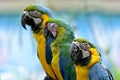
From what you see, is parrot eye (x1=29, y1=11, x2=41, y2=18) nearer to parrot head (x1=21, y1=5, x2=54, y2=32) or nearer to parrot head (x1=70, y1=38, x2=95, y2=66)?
parrot head (x1=21, y1=5, x2=54, y2=32)

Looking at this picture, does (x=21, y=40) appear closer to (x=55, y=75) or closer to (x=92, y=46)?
(x=55, y=75)

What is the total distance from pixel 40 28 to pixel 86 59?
0.30m

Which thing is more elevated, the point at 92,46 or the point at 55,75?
the point at 92,46

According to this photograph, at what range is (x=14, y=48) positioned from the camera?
2553 millimetres

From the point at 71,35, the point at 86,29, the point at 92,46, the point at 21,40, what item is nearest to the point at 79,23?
the point at 86,29

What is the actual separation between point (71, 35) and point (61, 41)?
42 mm

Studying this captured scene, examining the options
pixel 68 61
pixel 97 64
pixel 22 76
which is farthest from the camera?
pixel 22 76

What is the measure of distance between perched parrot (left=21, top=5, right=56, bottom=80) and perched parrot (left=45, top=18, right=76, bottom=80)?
0.03 meters

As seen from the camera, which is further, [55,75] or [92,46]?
[55,75]

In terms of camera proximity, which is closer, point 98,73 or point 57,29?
point 98,73

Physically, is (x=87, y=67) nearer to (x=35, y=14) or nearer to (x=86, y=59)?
(x=86, y=59)

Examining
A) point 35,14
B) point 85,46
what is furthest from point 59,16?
point 85,46

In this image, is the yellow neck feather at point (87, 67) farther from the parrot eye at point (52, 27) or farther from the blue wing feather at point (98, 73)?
the parrot eye at point (52, 27)

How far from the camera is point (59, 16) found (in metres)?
2.33
